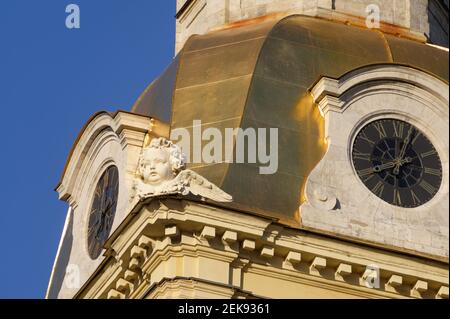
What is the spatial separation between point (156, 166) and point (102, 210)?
164 inches

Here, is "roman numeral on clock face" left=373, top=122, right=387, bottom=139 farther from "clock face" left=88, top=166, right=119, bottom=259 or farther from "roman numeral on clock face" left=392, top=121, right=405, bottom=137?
"clock face" left=88, top=166, right=119, bottom=259

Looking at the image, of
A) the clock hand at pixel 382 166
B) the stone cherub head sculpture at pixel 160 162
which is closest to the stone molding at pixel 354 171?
the clock hand at pixel 382 166

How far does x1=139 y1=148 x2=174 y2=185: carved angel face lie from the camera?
54.0 m

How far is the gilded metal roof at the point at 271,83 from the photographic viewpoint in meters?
55.4

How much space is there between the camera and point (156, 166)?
2132 inches

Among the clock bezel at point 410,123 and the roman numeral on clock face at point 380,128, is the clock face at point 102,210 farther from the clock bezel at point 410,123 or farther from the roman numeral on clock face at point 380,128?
the roman numeral on clock face at point 380,128

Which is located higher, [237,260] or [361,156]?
[361,156]

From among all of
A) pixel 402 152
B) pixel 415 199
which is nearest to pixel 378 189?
pixel 415 199

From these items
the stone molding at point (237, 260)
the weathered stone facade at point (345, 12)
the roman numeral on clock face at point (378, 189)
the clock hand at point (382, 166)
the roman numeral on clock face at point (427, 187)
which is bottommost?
the stone molding at point (237, 260)

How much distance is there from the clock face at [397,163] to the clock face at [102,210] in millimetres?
5005

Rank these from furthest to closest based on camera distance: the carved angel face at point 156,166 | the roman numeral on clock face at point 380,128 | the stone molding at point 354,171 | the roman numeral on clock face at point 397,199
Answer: the roman numeral on clock face at point 380,128 → the roman numeral on clock face at point 397,199 → the stone molding at point 354,171 → the carved angel face at point 156,166

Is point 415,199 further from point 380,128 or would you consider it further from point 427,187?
point 380,128

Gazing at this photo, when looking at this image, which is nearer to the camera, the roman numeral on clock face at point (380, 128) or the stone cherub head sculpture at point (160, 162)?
the stone cherub head sculpture at point (160, 162)
